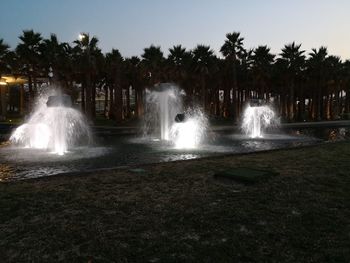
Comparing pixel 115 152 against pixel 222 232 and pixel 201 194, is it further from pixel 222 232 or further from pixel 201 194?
pixel 222 232

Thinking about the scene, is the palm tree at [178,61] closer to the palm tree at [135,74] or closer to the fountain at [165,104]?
the palm tree at [135,74]

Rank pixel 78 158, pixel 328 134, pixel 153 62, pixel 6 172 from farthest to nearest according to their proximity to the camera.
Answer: pixel 153 62
pixel 328 134
pixel 78 158
pixel 6 172

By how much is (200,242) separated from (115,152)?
43.2ft

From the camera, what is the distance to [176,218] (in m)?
6.39

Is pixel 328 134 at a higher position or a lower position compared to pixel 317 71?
lower

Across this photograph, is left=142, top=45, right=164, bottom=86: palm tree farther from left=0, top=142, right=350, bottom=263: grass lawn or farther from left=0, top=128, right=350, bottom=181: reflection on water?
left=0, top=142, right=350, bottom=263: grass lawn

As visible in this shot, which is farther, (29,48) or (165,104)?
(29,48)

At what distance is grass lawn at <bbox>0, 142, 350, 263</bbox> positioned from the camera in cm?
498

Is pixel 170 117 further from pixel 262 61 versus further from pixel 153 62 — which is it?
pixel 262 61

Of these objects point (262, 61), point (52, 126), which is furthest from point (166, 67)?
point (52, 126)

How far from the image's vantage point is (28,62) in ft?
164

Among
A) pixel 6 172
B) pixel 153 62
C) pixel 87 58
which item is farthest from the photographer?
pixel 153 62

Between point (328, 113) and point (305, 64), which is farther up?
point (305, 64)

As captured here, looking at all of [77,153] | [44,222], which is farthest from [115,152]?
[44,222]
